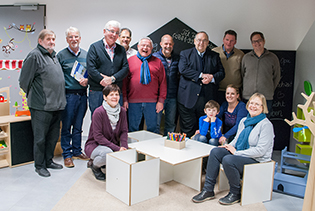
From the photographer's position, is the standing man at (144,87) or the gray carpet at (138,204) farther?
the standing man at (144,87)

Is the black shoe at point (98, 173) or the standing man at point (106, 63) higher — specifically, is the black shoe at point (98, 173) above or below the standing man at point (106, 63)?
below

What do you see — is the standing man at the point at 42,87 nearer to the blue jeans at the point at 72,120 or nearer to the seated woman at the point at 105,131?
the blue jeans at the point at 72,120

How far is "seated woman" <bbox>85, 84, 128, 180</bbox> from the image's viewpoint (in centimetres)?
302

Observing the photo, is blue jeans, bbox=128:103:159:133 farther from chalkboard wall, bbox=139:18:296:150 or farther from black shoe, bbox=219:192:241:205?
chalkboard wall, bbox=139:18:296:150

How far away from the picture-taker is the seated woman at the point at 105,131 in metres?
3.02

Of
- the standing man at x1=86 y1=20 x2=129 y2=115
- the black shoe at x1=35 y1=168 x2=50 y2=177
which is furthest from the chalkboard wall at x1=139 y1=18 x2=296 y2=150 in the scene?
the black shoe at x1=35 y1=168 x2=50 y2=177

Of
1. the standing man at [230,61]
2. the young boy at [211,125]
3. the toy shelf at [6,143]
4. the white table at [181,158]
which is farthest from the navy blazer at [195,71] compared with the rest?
the toy shelf at [6,143]

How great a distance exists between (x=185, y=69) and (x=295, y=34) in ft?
6.87

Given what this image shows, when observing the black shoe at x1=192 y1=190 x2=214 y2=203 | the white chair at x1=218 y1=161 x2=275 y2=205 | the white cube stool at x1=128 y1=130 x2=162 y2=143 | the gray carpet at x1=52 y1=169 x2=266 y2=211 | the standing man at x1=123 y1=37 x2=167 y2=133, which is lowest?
the gray carpet at x1=52 y1=169 x2=266 y2=211

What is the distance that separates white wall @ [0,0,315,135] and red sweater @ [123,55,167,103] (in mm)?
1380

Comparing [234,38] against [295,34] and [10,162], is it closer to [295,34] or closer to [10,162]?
[295,34]

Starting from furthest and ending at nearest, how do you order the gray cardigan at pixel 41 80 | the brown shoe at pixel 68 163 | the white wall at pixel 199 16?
the white wall at pixel 199 16, the brown shoe at pixel 68 163, the gray cardigan at pixel 41 80

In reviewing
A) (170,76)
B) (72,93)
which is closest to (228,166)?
(170,76)

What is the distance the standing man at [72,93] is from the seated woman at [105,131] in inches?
25.2
